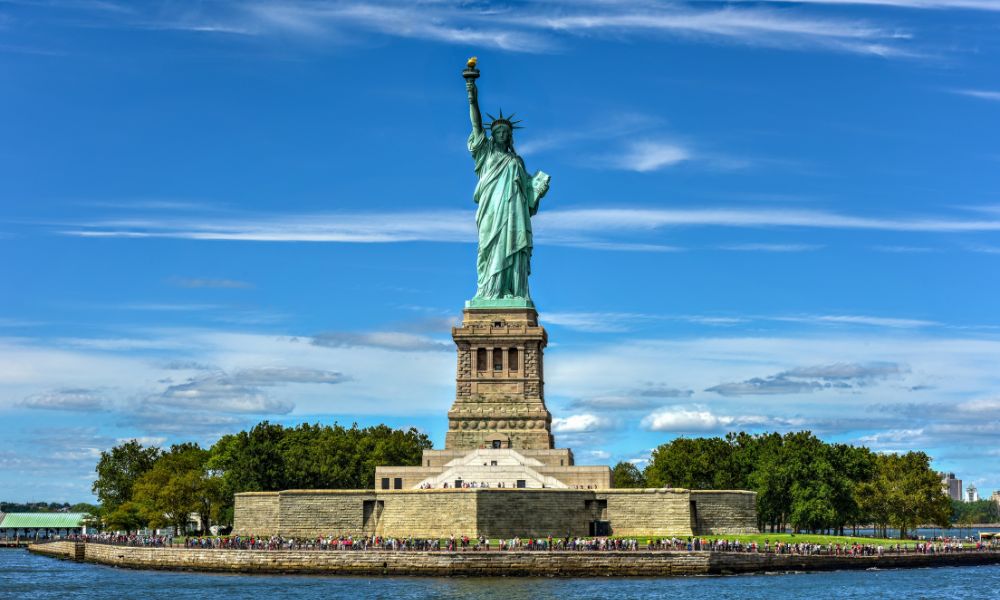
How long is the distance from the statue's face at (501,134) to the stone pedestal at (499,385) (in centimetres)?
1278

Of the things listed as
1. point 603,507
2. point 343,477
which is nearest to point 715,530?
point 603,507

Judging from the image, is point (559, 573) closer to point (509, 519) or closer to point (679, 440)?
point (509, 519)

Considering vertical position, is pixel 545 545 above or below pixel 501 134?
below

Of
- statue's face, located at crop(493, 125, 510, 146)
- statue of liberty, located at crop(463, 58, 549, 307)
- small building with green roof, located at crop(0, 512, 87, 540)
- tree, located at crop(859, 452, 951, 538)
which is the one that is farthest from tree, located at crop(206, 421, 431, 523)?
small building with green roof, located at crop(0, 512, 87, 540)

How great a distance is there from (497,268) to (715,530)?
87.0ft

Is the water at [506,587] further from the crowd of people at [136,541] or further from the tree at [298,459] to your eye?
the tree at [298,459]

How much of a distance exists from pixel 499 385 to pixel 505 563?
24.4m

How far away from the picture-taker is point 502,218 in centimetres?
9956

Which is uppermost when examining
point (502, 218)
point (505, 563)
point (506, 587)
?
point (502, 218)

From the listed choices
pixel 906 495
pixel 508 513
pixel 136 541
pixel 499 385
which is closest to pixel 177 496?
pixel 136 541

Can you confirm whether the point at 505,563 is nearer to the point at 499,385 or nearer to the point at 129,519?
the point at 499,385

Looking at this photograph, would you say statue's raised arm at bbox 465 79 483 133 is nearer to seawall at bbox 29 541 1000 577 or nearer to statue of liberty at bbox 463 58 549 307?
Answer: statue of liberty at bbox 463 58 549 307

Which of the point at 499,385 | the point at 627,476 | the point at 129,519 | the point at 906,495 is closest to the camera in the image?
the point at 499,385

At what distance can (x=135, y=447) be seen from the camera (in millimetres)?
122688
